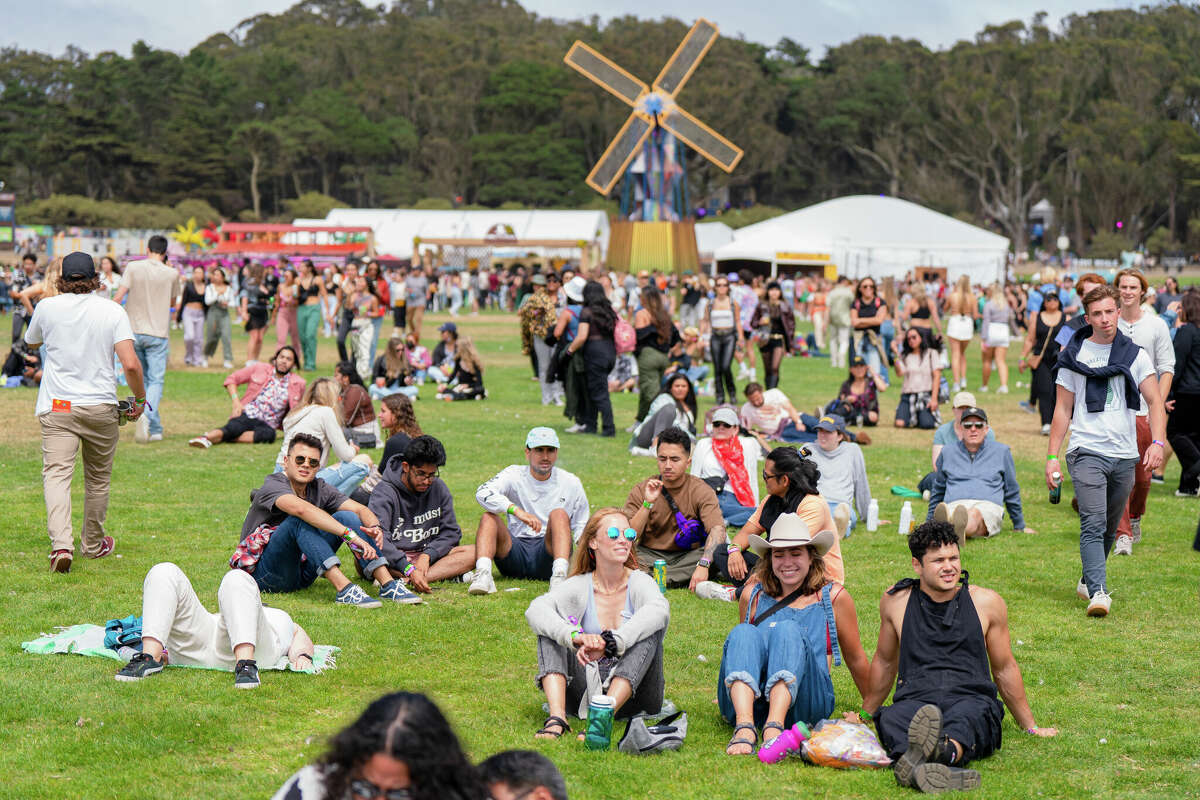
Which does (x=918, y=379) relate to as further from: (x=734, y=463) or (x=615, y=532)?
(x=615, y=532)

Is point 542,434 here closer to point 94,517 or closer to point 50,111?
point 94,517

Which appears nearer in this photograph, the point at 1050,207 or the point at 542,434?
the point at 542,434

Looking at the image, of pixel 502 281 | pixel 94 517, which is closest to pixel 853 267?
pixel 502 281

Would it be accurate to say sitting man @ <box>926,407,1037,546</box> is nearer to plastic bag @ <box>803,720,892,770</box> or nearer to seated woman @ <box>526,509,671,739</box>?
seated woman @ <box>526,509,671,739</box>

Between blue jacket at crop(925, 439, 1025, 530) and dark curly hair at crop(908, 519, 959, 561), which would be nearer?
dark curly hair at crop(908, 519, 959, 561)

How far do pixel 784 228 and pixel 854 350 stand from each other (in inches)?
1479

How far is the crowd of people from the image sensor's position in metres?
5.65

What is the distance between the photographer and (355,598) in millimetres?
7816

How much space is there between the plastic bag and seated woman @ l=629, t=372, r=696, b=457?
768 cm

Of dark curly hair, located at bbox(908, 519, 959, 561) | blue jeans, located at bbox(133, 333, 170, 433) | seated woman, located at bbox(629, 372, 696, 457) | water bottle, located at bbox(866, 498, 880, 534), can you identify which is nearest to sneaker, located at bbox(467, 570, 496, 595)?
dark curly hair, located at bbox(908, 519, 959, 561)

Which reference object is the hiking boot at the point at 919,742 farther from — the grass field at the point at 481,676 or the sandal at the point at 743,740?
the sandal at the point at 743,740

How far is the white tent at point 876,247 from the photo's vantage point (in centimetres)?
5284

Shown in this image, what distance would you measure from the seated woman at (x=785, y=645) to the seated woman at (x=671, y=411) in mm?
7072

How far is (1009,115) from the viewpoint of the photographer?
83.7 m
